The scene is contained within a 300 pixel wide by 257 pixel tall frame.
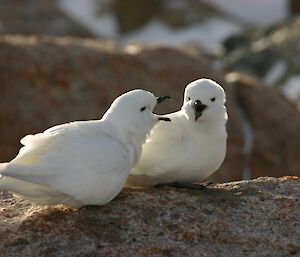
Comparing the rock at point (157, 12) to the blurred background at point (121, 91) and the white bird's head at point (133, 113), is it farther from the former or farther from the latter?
the white bird's head at point (133, 113)

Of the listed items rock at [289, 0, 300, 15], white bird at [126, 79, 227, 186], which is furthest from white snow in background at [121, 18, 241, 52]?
white bird at [126, 79, 227, 186]

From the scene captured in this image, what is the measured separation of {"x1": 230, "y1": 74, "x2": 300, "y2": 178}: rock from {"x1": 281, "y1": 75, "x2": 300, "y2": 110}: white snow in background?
11.0 ft

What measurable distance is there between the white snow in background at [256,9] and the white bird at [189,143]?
2088 centimetres

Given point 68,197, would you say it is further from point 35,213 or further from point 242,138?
point 242,138

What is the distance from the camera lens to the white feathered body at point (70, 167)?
506 cm

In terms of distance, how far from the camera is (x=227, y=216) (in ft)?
17.8

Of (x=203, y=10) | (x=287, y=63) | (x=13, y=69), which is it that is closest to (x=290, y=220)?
(x=13, y=69)

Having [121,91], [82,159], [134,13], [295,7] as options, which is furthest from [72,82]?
[295,7]

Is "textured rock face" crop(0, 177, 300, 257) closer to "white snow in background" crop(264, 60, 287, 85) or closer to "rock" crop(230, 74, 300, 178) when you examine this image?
"rock" crop(230, 74, 300, 178)

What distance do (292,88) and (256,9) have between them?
35.5 ft

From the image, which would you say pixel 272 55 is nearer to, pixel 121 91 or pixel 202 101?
pixel 121 91

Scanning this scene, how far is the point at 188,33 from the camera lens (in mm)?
24125

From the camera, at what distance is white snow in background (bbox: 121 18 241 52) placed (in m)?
23.4

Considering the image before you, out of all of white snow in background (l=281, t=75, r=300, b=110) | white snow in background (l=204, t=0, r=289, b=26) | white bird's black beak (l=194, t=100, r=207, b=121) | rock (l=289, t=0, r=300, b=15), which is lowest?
white bird's black beak (l=194, t=100, r=207, b=121)
